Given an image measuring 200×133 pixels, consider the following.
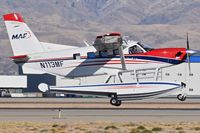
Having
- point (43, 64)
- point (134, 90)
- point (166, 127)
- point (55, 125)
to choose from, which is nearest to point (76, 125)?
point (55, 125)

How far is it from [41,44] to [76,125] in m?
19.6

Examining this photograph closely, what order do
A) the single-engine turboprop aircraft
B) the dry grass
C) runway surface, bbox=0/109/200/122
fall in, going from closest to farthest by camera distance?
the dry grass
runway surface, bbox=0/109/200/122
the single-engine turboprop aircraft

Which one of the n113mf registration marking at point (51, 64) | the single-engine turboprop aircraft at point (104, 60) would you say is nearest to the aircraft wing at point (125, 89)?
the single-engine turboprop aircraft at point (104, 60)

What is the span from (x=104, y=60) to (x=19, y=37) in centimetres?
704

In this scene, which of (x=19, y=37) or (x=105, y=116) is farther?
(x=19, y=37)

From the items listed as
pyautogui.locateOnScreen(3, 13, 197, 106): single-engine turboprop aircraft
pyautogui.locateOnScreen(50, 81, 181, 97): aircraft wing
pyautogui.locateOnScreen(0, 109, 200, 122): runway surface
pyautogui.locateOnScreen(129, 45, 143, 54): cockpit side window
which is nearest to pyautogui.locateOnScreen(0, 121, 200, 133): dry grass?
pyautogui.locateOnScreen(0, 109, 200, 122): runway surface

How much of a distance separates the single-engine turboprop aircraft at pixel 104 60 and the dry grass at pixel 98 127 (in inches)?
515

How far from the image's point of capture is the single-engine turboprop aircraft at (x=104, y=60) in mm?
46750

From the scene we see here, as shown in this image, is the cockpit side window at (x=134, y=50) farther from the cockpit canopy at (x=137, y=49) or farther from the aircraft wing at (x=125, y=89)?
the aircraft wing at (x=125, y=89)

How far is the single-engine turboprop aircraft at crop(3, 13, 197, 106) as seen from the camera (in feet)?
153

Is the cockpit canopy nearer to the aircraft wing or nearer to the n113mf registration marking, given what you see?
the aircraft wing

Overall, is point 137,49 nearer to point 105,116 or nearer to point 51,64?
point 51,64

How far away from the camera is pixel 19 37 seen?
50250mm

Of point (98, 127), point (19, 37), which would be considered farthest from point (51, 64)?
point (98, 127)
